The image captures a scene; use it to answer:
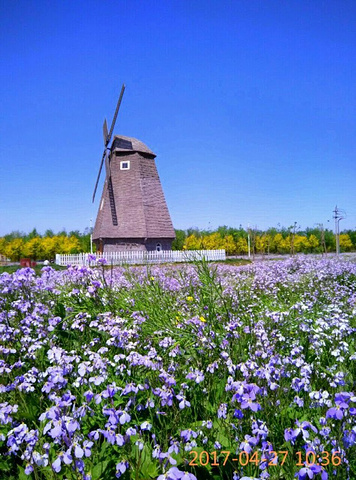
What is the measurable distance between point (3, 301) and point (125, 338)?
8.72 ft

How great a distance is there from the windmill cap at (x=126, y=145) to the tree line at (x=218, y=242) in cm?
1756

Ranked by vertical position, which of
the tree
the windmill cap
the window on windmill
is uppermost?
the windmill cap

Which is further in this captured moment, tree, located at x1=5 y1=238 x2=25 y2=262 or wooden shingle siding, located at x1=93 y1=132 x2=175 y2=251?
tree, located at x1=5 y1=238 x2=25 y2=262

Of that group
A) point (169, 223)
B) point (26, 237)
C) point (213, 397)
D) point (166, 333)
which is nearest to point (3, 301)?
point (166, 333)

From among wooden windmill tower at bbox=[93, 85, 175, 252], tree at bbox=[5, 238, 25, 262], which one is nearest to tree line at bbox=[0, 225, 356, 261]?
tree at bbox=[5, 238, 25, 262]

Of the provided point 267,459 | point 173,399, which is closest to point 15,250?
point 173,399

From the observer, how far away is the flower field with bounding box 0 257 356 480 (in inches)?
69.7

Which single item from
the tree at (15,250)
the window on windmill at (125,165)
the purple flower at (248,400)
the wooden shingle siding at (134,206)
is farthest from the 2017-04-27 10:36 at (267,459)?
the tree at (15,250)

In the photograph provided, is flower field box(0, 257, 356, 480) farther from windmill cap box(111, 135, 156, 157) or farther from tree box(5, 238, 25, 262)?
tree box(5, 238, 25, 262)

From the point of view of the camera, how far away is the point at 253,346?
9.89 ft

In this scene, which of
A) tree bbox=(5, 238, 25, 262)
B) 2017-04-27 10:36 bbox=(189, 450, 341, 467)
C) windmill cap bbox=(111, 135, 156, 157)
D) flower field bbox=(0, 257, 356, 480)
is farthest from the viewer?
tree bbox=(5, 238, 25, 262)

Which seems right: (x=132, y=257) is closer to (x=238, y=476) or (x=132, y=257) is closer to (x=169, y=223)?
(x=169, y=223)

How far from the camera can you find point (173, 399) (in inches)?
98.6

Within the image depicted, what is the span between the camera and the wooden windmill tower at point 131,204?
2547cm
